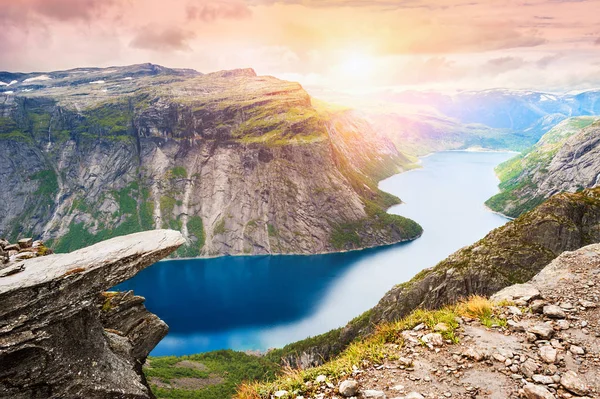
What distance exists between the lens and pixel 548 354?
872 centimetres

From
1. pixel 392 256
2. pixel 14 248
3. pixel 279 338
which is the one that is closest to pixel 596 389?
pixel 14 248

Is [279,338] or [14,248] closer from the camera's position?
[14,248]

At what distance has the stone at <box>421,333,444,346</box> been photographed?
10323mm

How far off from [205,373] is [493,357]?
78444 mm

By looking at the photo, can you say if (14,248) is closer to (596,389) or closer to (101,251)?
(101,251)

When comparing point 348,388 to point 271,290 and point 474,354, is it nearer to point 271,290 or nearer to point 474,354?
point 474,354

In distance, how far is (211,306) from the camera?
127 m

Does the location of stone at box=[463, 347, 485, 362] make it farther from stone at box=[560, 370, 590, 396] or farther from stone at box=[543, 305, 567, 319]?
stone at box=[543, 305, 567, 319]

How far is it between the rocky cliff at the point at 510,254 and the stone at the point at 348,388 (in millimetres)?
30514

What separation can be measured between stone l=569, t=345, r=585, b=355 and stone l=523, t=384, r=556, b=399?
6.50 feet

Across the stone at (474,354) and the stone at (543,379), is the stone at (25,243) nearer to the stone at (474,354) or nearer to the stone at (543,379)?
the stone at (474,354)

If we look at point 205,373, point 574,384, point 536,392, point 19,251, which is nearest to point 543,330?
point 574,384

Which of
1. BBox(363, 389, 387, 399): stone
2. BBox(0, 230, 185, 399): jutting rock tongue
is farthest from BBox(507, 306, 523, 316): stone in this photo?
BBox(0, 230, 185, 399): jutting rock tongue

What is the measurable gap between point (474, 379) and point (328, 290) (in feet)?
423
